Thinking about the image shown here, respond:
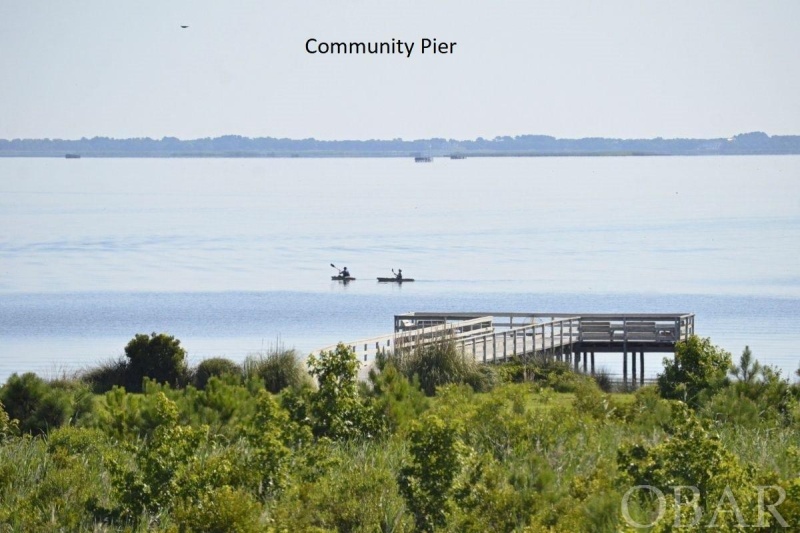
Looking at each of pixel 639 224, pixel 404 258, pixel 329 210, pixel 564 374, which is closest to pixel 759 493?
pixel 564 374

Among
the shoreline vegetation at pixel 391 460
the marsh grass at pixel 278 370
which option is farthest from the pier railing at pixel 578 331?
the shoreline vegetation at pixel 391 460

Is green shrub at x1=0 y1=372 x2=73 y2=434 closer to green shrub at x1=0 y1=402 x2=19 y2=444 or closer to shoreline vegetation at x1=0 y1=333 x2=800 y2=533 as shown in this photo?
shoreline vegetation at x1=0 y1=333 x2=800 y2=533

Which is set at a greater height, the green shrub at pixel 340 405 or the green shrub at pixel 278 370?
the green shrub at pixel 340 405

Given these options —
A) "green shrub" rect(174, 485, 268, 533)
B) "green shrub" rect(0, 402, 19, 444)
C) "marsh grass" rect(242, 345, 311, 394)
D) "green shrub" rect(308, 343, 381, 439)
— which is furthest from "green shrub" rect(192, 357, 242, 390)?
"green shrub" rect(174, 485, 268, 533)

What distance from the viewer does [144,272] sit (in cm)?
9869

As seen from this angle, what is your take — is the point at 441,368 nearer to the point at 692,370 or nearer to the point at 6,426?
the point at 692,370

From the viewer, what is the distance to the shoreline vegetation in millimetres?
12578

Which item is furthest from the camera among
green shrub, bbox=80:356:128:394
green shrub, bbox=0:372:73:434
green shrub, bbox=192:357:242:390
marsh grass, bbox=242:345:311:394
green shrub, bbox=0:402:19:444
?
green shrub, bbox=80:356:128:394
